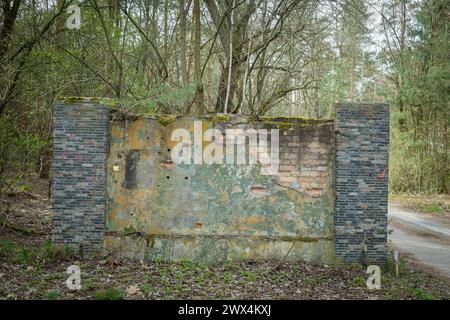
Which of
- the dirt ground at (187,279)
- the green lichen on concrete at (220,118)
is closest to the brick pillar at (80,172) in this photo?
the dirt ground at (187,279)

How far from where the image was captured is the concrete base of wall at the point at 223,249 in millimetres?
7727

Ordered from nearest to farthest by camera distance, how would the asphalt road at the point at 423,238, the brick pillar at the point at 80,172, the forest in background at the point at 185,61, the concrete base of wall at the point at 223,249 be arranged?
the brick pillar at the point at 80,172, the concrete base of wall at the point at 223,249, the forest in background at the point at 185,61, the asphalt road at the point at 423,238

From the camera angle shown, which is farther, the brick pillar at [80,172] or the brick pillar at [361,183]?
the brick pillar at [361,183]

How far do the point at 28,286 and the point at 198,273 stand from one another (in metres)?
2.58

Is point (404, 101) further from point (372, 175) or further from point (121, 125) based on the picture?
point (121, 125)

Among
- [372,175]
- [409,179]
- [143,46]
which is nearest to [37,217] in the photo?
[143,46]

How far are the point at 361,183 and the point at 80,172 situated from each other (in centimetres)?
504

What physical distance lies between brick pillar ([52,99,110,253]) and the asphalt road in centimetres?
641

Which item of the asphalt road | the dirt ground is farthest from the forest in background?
the asphalt road

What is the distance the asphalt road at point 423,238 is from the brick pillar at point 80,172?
→ 6.41 meters

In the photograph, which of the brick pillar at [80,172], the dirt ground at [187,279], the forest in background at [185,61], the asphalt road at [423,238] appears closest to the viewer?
the dirt ground at [187,279]

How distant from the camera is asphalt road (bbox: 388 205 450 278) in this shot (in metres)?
9.46

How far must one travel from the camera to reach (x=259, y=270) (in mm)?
7320

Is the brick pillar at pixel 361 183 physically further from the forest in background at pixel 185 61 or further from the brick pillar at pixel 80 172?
the brick pillar at pixel 80 172
